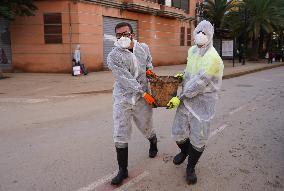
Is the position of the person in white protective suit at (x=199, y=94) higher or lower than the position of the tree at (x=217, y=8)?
lower

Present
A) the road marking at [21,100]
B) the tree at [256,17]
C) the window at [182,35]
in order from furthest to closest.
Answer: the tree at [256,17] < the window at [182,35] < the road marking at [21,100]

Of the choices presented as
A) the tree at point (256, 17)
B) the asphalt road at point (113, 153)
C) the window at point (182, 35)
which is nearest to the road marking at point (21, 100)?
the asphalt road at point (113, 153)

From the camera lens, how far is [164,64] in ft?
80.7

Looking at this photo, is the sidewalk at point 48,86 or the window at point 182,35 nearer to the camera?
the sidewalk at point 48,86

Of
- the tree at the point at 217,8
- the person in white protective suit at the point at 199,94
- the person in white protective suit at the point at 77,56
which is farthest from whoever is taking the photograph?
the tree at the point at 217,8

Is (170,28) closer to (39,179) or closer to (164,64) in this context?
(164,64)

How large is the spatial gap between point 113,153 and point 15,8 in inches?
474

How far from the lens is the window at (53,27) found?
16.9 metres

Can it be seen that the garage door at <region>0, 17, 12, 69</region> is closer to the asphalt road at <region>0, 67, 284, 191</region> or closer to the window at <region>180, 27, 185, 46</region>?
the asphalt road at <region>0, 67, 284, 191</region>

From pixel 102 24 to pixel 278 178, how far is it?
15.5m

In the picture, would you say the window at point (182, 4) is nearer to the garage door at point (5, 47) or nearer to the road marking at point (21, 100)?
the garage door at point (5, 47)

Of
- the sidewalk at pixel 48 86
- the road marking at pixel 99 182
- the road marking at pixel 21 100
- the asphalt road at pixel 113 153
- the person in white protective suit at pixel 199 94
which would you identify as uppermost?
the person in white protective suit at pixel 199 94

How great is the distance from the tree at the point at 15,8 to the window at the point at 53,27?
2.64 feet

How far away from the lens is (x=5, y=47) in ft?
57.6
